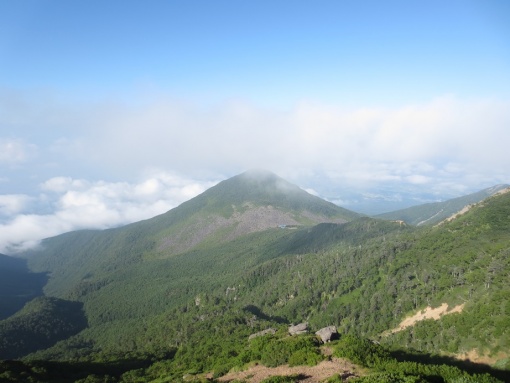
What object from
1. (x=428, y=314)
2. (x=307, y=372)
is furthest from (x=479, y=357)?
(x=307, y=372)

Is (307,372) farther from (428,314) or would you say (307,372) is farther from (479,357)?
(428,314)

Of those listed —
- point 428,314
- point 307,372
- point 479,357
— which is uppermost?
point 307,372

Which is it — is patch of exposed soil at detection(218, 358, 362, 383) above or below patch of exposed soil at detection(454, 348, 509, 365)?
above

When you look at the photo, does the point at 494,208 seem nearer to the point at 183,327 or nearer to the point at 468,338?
the point at 468,338

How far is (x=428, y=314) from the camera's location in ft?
412

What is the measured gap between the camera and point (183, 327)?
16612 cm

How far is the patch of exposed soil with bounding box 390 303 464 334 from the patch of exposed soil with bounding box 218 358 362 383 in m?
78.6

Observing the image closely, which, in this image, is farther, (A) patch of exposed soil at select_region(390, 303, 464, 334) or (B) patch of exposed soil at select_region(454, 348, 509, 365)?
(A) patch of exposed soil at select_region(390, 303, 464, 334)

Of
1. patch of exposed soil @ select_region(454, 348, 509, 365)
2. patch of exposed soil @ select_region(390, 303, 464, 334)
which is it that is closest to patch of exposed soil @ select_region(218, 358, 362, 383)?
A: patch of exposed soil @ select_region(454, 348, 509, 365)

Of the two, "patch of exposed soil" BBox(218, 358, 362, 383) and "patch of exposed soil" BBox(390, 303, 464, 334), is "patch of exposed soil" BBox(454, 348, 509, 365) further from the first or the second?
"patch of exposed soil" BBox(218, 358, 362, 383)

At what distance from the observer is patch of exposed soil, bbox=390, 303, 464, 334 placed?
115125mm

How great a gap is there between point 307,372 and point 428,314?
9351 centimetres

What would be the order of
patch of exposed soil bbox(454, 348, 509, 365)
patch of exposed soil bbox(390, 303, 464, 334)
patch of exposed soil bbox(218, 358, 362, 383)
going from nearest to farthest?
patch of exposed soil bbox(218, 358, 362, 383), patch of exposed soil bbox(454, 348, 509, 365), patch of exposed soil bbox(390, 303, 464, 334)

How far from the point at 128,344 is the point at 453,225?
17742 cm
